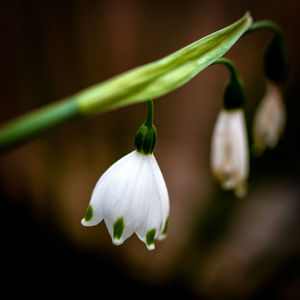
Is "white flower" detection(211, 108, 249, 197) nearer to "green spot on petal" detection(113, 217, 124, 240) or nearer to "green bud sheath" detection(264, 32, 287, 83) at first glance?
"green bud sheath" detection(264, 32, 287, 83)

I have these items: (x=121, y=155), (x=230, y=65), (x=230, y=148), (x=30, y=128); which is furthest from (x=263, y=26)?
(x=121, y=155)

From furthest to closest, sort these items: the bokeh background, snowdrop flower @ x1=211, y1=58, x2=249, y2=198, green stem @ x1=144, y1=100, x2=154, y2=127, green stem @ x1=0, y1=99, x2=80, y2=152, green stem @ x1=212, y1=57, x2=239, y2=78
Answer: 1. the bokeh background
2. snowdrop flower @ x1=211, y1=58, x2=249, y2=198
3. green stem @ x1=212, y1=57, x2=239, y2=78
4. green stem @ x1=144, y1=100, x2=154, y2=127
5. green stem @ x1=0, y1=99, x2=80, y2=152

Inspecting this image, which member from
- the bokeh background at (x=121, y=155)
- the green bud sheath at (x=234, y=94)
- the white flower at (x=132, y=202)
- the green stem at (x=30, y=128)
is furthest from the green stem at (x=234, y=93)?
the bokeh background at (x=121, y=155)

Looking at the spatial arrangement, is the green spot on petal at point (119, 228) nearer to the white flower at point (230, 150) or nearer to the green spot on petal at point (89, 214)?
the green spot on petal at point (89, 214)


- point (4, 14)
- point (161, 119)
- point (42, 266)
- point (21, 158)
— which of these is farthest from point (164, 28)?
point (42, 266)

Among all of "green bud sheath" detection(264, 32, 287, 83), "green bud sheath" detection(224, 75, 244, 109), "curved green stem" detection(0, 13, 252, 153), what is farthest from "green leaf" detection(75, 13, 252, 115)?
"green bud sheath" detection(264, 32, 287, 83)

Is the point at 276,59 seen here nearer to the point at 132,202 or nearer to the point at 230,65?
the point at 230,65

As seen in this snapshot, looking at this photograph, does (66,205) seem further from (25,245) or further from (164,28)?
(164,28)
